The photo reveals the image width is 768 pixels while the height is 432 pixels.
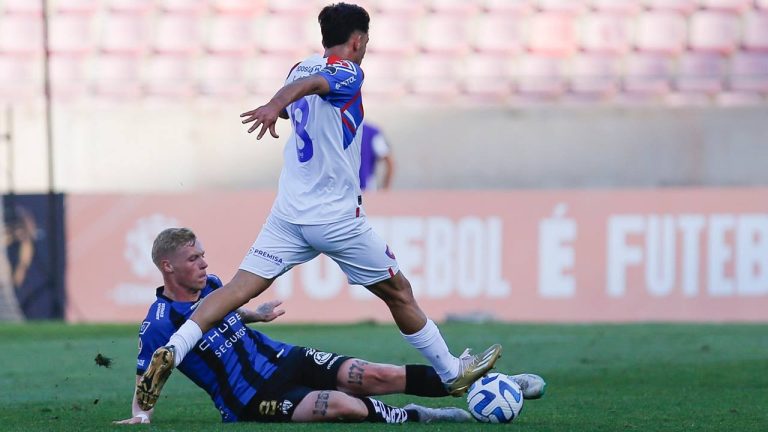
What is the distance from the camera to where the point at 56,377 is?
870cm

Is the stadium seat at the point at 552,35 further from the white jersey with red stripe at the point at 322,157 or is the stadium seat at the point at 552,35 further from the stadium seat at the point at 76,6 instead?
the white jersey with red stripe at the point at 322,157

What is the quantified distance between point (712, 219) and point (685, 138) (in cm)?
204

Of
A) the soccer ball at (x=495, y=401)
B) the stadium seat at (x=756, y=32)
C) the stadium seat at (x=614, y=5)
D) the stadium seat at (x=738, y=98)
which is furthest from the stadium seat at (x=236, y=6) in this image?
the soccer ball at (x=495, y=401)

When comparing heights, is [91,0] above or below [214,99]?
above

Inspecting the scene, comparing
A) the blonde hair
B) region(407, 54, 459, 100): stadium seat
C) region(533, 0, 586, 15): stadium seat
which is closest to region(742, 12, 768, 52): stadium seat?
region(533, 0, 586, 15): stadium seat

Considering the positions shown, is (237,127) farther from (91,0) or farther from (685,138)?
(685,138)

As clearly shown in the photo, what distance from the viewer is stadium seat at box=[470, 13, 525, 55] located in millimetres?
16734

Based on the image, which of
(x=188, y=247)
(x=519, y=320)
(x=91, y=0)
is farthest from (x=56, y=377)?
(x=91, y=0)

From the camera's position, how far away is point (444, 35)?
55.4ft

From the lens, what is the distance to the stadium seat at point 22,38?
17.5 meters

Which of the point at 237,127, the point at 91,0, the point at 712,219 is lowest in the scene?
the point at 712,219

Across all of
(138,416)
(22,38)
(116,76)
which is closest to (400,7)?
(116,76)

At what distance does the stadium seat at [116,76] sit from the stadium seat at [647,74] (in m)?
5.89

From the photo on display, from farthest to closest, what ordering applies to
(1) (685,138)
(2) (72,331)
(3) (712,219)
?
1. (1) (685,138)
2. (3) (712,219)
3. (2) (72,331)
